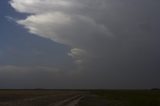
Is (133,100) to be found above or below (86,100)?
below

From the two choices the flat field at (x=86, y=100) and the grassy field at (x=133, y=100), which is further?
the grassy field at (x=133, y=100)

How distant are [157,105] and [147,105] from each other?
1.55 meters

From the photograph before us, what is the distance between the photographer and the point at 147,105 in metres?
46.7

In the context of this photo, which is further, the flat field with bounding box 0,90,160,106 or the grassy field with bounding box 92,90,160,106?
the grassy field with bounding box 92,90,160,106

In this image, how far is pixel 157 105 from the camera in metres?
45.7

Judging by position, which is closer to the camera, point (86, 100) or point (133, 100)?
point (133, 100)
